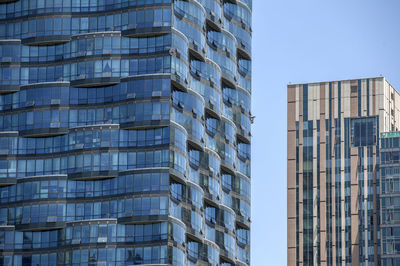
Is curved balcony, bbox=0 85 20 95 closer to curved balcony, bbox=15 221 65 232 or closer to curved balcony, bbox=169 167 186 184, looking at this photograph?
curved balcony, bbox=15 221 65 232

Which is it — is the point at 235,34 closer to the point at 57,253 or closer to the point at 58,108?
the point at 58,108

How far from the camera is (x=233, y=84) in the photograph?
192m

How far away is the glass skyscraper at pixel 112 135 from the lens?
557 feet

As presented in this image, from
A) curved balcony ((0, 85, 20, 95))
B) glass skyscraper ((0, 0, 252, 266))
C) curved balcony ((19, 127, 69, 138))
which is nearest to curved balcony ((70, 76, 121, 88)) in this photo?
glass skyscraper ((0, 0, 252, 266))

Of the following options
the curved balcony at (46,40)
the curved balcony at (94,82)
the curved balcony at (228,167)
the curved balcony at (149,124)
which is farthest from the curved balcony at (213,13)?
the curved balcony at (149,124)

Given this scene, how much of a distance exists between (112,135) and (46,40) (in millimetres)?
16542

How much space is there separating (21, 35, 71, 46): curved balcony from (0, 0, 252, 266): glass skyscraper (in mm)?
127

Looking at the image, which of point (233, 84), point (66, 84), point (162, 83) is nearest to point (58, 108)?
point (66, 84)

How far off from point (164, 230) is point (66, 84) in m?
23.7

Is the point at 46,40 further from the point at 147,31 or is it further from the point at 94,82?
the point at 147,31

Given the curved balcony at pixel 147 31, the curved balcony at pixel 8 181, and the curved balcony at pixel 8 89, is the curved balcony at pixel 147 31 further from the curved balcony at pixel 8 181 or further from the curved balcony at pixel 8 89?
the curved balcony at pixel 8 181

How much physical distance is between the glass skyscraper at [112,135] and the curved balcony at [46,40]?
0.13 meters

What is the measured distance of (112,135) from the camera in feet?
569

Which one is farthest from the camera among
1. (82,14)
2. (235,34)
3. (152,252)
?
(235,34)
